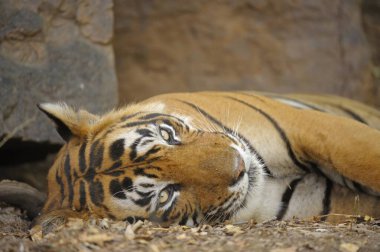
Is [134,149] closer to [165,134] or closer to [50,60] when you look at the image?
[165,134]

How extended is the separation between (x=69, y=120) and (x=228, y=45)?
8.12 feet

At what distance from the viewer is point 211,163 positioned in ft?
10.1

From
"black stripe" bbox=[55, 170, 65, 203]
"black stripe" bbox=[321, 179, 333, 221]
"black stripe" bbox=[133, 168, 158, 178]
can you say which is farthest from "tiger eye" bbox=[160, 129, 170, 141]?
"black stripe" bbox=[321, 179, 333, 221]

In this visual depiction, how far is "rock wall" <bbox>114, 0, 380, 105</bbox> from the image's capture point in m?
5.68

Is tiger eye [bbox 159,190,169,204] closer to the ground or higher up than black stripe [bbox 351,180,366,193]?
closer to the ground

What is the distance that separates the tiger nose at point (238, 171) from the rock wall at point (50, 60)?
5.35ft

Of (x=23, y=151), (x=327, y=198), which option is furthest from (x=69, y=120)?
(x=327, y=198)

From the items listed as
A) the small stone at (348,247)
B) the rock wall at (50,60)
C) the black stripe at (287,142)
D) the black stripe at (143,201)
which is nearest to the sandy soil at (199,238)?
the small stone at (348,247)

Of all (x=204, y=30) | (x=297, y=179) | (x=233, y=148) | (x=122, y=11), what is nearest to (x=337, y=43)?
(x=204, y=30)

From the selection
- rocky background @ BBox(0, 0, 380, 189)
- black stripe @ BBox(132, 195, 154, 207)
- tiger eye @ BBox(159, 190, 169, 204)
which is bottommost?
black stripe @ BBox(132, 195, 154, 207)

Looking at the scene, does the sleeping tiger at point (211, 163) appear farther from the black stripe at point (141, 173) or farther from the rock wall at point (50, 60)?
the rock wall at point (50, 60)

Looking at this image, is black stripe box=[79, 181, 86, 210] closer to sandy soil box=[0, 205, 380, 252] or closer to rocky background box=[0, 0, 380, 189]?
sandy soil box=[0, 205, 380, 252]

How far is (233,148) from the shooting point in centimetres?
322

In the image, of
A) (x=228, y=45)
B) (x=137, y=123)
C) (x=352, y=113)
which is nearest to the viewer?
(x=137, y=123)
